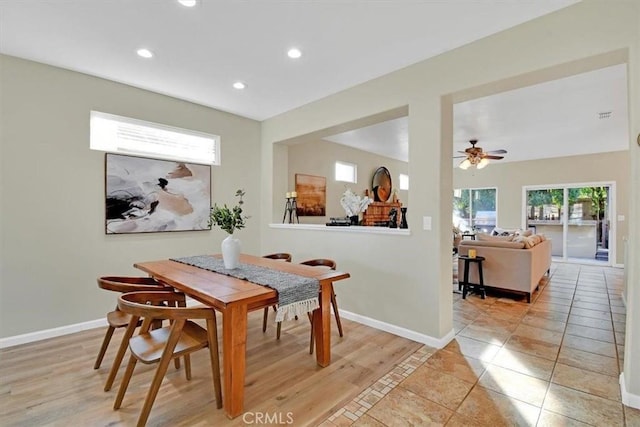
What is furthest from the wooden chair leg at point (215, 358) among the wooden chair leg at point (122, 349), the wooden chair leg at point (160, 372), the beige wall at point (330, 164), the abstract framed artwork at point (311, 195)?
the abstract framed artwork at point (311, 195)

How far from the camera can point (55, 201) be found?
3039mm

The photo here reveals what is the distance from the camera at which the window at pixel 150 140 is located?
3361 mm

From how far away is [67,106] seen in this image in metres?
3.10

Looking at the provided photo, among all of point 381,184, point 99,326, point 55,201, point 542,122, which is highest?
point 542,122

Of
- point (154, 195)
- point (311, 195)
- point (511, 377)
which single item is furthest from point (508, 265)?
point (154, 195)

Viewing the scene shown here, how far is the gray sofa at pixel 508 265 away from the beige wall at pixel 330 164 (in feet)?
8.55

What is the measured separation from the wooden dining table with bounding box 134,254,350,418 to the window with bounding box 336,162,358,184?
13.3ft

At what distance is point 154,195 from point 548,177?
29.2 feet

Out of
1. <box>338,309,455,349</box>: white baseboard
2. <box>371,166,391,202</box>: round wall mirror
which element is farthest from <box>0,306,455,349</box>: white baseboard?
<box>371,166,391,202</box>: round wall mirror

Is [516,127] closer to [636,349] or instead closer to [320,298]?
[636,349]

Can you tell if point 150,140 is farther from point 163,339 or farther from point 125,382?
point 125,382

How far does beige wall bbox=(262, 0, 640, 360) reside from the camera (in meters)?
2.07

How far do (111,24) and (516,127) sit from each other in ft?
18.1

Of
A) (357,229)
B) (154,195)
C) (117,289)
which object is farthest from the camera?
(154,195)
